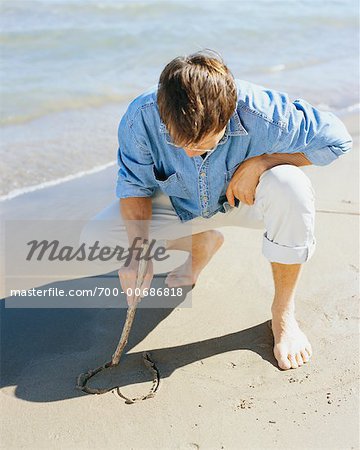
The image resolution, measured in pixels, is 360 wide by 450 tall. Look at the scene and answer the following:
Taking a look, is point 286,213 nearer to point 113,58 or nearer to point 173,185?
point 173,185

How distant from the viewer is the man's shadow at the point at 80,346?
2.32 m

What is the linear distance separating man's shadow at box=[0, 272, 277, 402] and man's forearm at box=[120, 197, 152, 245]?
39 centimetres

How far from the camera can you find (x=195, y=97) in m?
1.92

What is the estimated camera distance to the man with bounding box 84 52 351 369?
7.39ft

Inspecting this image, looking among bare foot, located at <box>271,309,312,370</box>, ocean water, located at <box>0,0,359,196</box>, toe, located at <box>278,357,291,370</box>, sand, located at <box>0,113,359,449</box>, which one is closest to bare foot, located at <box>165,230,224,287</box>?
sand, located at <box>0,113,359,449</box>

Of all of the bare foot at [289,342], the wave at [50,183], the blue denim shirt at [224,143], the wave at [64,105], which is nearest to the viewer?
the blue denim shirt at [224,143]

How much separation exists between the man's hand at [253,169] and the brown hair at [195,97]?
359 mm

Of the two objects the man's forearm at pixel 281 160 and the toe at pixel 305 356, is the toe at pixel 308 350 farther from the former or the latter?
the man's forearm at pixel 281 160

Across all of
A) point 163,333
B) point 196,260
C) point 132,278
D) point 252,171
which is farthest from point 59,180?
point 252,171

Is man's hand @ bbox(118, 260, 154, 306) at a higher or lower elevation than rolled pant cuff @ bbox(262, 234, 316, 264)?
lower

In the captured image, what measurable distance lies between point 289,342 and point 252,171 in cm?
65

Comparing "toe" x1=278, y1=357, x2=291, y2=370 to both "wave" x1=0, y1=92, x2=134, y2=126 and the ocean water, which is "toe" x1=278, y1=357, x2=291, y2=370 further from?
"wave" x1=0, y1=92, x2=134, y2=126

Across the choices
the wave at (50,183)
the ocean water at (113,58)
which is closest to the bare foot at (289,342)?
the wave at (50,183)

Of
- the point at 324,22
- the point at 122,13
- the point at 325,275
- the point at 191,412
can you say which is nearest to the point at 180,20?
the point at 122,13
